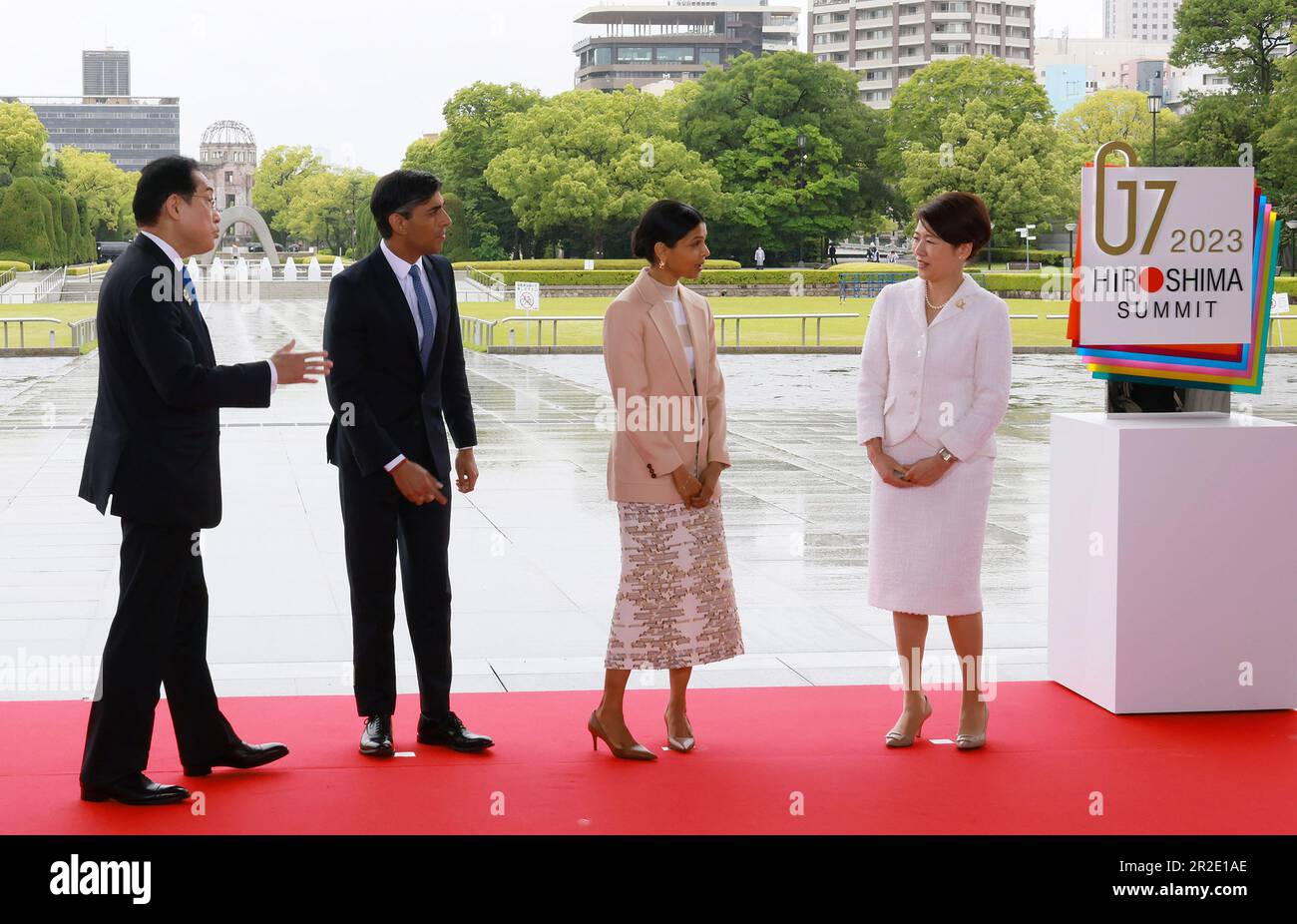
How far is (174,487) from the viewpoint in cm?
436

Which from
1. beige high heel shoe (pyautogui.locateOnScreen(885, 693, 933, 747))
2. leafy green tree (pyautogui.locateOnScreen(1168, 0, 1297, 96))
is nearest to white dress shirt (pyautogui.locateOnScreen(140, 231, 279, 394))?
beige high heel shoe (pyautogui.locateOnScreen(885, 693, 933, 747))

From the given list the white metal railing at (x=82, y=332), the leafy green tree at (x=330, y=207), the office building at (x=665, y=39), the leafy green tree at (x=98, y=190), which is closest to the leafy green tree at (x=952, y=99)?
the leafy green tree at (x=330, y=207)

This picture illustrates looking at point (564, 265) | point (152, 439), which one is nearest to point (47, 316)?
point (564, 265)

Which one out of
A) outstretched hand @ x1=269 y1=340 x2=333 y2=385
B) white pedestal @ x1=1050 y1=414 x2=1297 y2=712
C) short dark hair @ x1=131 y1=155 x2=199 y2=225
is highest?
short dark hair @ x1=131 y1=155 x2=199 y2=225

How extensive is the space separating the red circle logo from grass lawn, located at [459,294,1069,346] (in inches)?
951

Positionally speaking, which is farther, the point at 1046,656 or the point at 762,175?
the point at 762,175

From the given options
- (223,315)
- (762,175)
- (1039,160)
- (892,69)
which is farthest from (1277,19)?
(892,69)

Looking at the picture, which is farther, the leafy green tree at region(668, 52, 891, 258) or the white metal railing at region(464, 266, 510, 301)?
the leafy green tree at region(668, 52, 891, 258)

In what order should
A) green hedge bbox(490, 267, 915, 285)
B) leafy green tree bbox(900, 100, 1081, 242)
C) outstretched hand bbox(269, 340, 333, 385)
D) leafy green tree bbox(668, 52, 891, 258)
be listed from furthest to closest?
leafy green tree bbox(668, 52, 891, 258), leafy green tree bbox(900, 100, 1081, 242), green hedge bbox(490, 267, 915, 285), outstretched hand bbox(269, 340, 333, 385)

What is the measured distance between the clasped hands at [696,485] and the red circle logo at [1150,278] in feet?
5.86

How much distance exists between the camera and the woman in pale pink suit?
16.3ft

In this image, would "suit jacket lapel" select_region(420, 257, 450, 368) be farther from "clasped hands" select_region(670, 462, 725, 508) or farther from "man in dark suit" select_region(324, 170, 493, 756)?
"clasped hands" select_region(670, 462, 725, 508)
